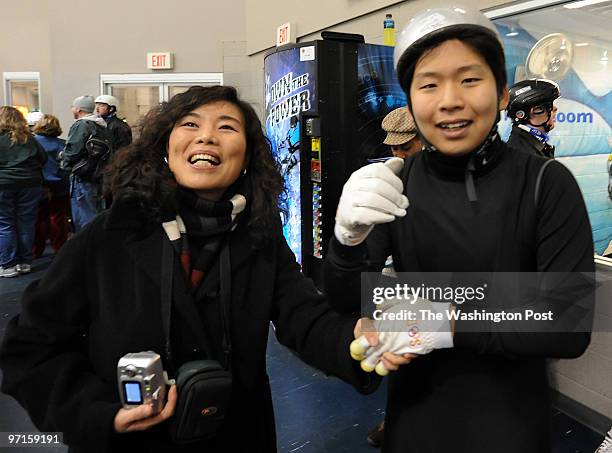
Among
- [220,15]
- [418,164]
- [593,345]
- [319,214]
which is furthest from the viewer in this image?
[220,15]

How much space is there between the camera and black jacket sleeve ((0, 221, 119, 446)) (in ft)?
3.83

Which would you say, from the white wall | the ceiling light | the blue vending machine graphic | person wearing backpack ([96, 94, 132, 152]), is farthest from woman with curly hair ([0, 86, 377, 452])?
the white wall

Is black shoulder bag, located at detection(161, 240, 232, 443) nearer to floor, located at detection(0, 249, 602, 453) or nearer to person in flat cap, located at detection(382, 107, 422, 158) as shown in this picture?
floor, located at detection(0, 249, 602, 453)

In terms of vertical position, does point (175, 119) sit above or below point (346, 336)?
above

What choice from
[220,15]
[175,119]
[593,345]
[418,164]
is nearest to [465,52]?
[418,164]

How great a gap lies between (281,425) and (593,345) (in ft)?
5.36

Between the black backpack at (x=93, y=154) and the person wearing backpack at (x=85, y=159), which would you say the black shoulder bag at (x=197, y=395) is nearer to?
the person wearing backpack at (x=85, y=159)

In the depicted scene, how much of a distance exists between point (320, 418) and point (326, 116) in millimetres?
1811

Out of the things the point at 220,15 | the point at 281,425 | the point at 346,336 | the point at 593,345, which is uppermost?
the point at 220,15

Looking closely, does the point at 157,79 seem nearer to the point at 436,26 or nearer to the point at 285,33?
the point at 285,33

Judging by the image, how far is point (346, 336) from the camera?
124 cm

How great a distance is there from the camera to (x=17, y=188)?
5242 mm

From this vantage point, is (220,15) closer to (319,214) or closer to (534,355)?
(319,214)

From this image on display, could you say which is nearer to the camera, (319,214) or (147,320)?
(147,320)
